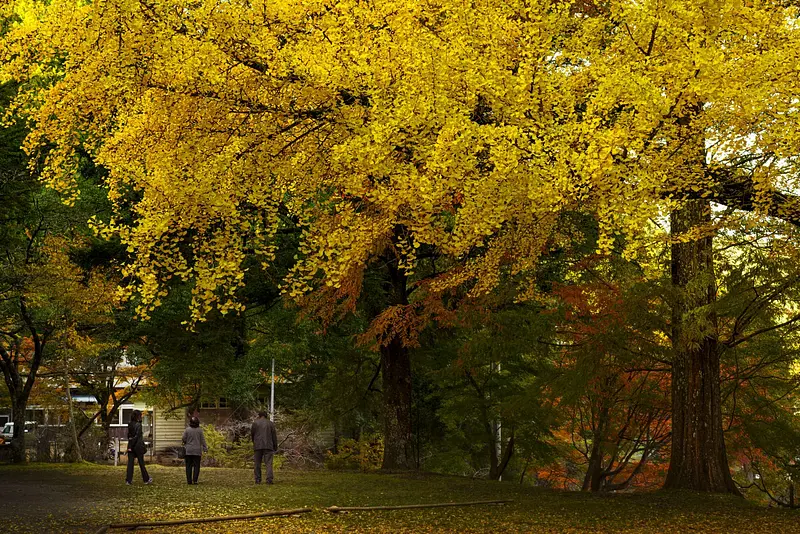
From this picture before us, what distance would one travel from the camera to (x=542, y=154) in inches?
363

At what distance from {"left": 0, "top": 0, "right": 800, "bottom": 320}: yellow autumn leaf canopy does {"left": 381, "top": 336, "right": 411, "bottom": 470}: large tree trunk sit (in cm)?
956

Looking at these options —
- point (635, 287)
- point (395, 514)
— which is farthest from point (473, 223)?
point (635, 287)

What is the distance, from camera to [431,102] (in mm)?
9664

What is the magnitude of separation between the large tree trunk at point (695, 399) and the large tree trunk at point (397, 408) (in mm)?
7668

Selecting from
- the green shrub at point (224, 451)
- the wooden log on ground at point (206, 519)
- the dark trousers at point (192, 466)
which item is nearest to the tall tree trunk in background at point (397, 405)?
the dark trousers at point (192, 466)

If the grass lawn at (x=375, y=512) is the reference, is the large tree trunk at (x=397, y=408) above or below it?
above

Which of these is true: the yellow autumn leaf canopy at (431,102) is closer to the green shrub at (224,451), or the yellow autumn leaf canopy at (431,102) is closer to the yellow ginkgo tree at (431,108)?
the yellow ginkgo tree at (431,108)

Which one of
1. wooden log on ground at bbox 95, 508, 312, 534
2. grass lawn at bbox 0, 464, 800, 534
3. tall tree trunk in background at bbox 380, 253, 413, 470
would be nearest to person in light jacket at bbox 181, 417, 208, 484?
grass lawn at bbox 0, 464, 800, 534

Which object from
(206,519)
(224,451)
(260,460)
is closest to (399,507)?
(206,519)

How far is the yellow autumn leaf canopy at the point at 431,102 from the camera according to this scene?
9641mm

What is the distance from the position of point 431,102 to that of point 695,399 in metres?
7.99

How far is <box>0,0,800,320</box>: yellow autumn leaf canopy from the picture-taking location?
964 centimetres

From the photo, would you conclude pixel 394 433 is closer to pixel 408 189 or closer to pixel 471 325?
pixel 471 325

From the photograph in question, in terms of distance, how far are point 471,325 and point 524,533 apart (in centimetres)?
925
